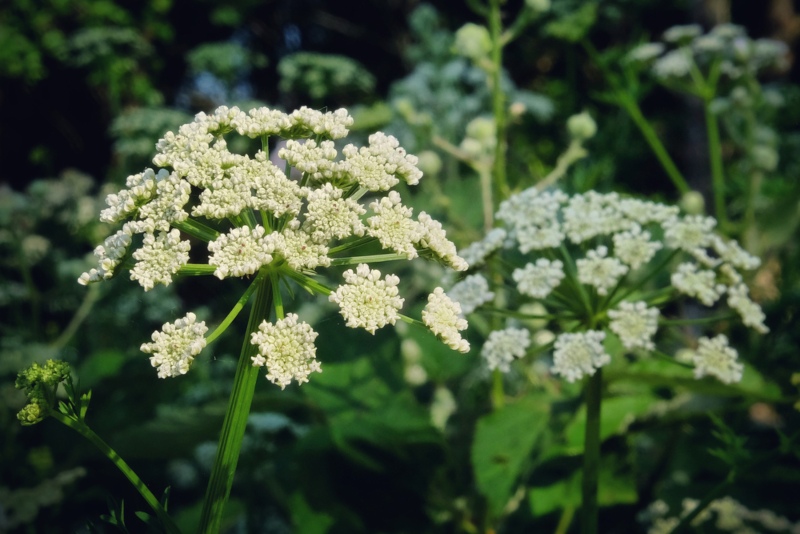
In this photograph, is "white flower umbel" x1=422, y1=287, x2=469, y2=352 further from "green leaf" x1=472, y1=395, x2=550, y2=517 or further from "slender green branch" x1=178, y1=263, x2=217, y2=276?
"green leaf" x1=472, y1=395, x2=550, y2=517

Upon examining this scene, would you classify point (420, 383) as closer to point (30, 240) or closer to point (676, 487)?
point (676, 487)

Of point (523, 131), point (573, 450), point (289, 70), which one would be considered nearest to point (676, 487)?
point (573, 450)

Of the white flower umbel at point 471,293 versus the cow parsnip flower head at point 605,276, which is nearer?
the cow parsnip flower head at point 605,276

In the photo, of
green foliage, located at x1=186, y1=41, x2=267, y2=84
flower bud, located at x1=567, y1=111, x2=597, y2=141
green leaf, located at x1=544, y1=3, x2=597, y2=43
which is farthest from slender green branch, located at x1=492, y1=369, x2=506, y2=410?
green foliage, located at x1=186, y1=41, x2=267, y2=84

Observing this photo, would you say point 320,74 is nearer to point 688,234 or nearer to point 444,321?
point 688,234

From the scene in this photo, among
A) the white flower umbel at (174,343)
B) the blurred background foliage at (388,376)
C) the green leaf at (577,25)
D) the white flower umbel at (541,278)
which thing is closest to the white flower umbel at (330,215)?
the white flower umbel at (174,343)

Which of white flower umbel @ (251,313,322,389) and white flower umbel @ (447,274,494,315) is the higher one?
white flower umbel @ (447,274,494,315)

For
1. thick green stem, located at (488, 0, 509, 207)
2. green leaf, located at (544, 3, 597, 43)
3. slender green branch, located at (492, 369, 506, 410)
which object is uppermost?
green leaf, located at (544, 3, 597, 43)

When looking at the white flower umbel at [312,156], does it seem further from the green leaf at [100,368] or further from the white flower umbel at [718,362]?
the green leaf at [100,368]
